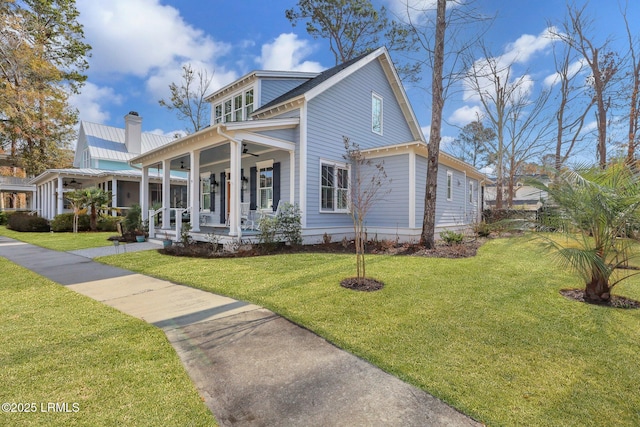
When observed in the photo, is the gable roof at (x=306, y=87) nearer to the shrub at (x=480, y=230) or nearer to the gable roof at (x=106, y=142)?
the shrub at (x=480, y=230)

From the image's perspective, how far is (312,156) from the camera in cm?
1039

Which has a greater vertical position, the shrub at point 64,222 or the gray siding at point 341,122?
the gray siding at point 341,122

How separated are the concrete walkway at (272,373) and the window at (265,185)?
715 cm

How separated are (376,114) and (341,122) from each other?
2.70 meters

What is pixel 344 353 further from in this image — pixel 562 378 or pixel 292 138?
pixel 292 138

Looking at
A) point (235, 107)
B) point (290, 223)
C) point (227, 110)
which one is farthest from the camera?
point (227, 110)

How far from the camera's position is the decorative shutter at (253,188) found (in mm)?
12156

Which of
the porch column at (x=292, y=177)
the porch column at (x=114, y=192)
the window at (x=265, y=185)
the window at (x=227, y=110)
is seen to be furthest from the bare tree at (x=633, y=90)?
the porch column at (x=114, y=192)

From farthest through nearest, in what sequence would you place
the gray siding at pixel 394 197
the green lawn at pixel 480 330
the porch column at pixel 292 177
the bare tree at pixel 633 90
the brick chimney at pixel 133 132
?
the brick chimney at pixel 133 132 < the bare tree at pixel 633 90 < the gray siding at pixel 394 197 < the porch column at pixel 292 177 < the green lawn at pixel 480 330

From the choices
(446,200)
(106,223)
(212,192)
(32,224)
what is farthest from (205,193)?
(32,224)

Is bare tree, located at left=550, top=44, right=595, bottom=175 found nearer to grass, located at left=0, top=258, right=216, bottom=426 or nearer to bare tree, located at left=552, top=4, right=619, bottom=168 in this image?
bare tree, located at left=552, top=4, right=619, bottom=168

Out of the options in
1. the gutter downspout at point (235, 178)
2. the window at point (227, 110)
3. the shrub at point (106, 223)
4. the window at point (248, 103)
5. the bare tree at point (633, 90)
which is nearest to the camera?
the gutter downspout at point (235, 178)

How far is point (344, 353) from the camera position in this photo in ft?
9.74

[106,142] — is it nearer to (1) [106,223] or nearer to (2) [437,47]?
(1) [106,223]
